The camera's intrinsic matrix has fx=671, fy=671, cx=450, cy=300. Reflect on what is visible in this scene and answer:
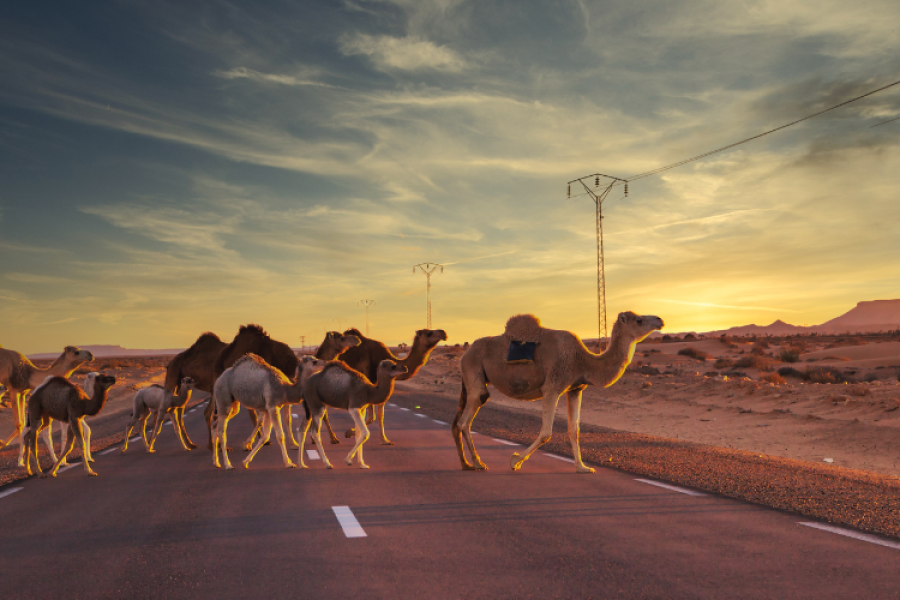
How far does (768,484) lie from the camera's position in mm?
9781

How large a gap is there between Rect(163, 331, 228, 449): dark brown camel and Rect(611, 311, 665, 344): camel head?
9473 millimetres

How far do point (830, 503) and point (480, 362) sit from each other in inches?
217

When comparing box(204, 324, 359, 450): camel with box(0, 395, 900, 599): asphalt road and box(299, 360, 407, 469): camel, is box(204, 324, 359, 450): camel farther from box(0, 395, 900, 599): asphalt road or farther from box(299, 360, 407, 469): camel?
box(0, 395, 900, 599): asphalt road

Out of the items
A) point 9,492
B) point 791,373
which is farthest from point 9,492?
point 791,373

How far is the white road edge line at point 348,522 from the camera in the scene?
22.6ft

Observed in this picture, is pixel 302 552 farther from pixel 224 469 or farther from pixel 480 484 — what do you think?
pixel 224 469

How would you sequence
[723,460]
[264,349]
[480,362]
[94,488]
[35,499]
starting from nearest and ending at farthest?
[35,499] < [94,488] < [480,362] < [723,460] < [264,349]

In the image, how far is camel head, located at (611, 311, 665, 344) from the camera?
10734mm

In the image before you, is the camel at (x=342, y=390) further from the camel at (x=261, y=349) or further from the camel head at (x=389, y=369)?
the camel at (x=261, y=349)

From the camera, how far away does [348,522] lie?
24.2 feet

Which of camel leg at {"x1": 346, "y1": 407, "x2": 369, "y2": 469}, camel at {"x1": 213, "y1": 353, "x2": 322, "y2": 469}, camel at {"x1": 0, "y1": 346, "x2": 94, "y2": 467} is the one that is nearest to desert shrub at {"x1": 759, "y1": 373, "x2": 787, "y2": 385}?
camel leg at {"x1": 346, "y1": 407, "x2": 369, "y2": 469}

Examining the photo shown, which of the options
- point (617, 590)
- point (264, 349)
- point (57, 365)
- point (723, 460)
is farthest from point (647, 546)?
point (57, 365)

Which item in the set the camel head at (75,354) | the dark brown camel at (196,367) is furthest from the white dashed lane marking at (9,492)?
the dark brown camel at (196,367)

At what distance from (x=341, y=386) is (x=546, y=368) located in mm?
3863
